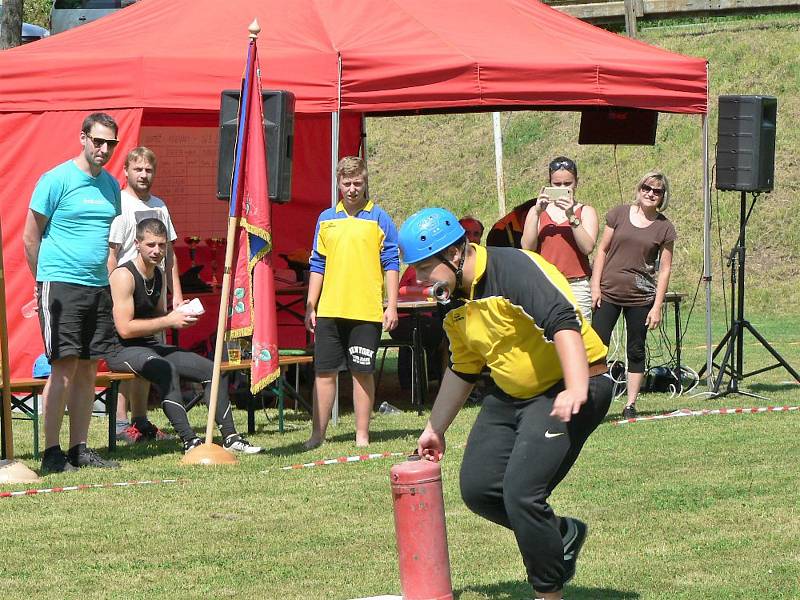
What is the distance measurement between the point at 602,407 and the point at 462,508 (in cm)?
236

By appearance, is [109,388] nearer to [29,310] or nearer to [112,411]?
[112,411]

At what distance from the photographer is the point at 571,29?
12.8 m

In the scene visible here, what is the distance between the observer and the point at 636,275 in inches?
439

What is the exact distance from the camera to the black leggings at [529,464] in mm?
5164

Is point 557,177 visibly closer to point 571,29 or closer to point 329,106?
point 329,106

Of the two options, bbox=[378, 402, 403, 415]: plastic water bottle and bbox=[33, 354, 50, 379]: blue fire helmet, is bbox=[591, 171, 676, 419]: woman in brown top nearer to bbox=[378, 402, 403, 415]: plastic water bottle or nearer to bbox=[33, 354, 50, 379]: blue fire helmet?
bbox=[378, 402, 403, 415]: plastic water bottle

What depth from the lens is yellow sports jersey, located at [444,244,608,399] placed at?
5.14 meters

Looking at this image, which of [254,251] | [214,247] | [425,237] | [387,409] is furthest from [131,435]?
[425,237]

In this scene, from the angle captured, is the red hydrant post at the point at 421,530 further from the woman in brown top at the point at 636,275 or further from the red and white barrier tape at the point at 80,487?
the woman in brown top at the point at 636,275

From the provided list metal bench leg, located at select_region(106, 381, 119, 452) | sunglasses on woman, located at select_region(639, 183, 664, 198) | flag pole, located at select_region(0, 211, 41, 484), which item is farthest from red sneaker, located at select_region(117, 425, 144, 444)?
sunglasses on woman, located at select_region(639, 183, 664, 198)

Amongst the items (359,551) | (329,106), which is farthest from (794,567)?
(329,106)

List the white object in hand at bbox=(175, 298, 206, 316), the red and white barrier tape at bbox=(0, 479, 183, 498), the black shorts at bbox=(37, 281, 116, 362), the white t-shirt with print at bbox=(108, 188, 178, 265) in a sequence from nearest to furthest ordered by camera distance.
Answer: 1. the red and white barrier tape at bbox=(0, 479, 183, 498)
2. the black shorts at bbox=(37, 281, 116, 362)
3. the white object in hand at bbox=(175, 298, 206, 316)
4. the white t-shirt with print at bbox=(108, 188, 178, 265)

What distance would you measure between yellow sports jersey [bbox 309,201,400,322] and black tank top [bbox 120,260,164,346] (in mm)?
1038

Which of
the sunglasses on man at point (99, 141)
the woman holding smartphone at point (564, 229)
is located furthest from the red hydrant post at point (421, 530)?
the woman holding smartphone at point (564, 229)
